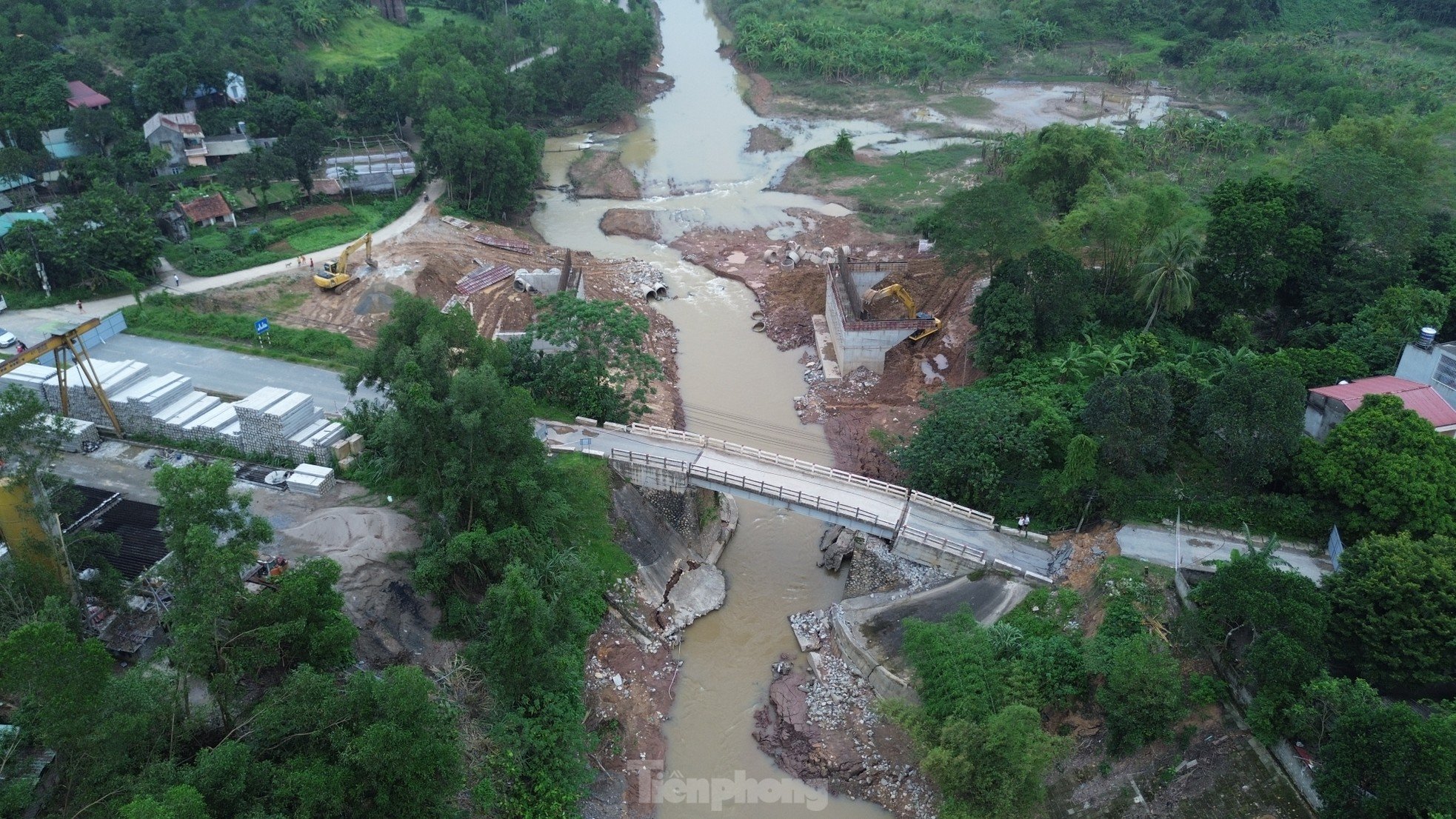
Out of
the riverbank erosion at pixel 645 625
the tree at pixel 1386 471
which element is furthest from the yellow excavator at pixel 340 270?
the tree at pixel 1386 471

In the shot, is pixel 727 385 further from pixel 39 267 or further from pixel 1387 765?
pixel 39 267

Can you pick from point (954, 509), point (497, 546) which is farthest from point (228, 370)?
point (954, 509)

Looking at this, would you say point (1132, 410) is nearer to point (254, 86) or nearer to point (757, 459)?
point (757, 459)

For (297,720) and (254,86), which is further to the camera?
(254,86)

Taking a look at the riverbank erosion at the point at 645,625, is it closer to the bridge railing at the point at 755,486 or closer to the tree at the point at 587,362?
the bridge railing at the point at 755,486

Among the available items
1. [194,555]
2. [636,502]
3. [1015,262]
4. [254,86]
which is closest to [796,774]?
[636,502]

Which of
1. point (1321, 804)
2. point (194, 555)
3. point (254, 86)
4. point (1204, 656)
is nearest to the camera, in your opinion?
point (194, 555)
